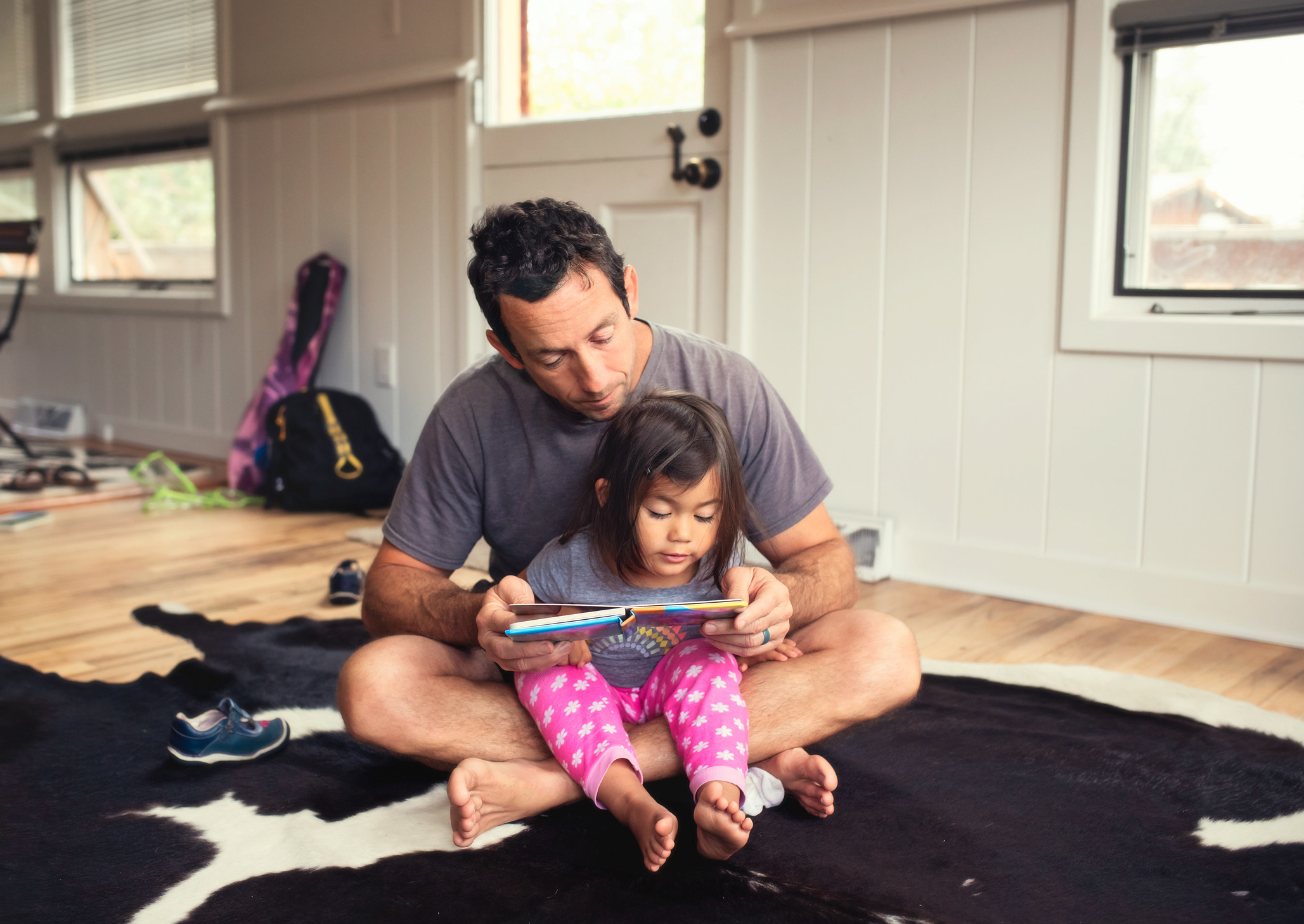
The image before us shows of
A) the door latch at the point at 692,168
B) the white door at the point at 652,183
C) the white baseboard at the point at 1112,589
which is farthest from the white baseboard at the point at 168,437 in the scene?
the white baseboard at the point at 1112,589

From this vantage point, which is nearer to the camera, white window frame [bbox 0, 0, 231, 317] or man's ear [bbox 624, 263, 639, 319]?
man's ear [bbox 624, 263, 639, 319]

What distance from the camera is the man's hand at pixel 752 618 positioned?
1.33 m

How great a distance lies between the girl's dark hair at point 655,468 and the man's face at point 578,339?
5 cm

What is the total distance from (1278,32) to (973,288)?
81cm

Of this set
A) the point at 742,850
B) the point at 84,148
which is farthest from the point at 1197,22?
the point at 84,148

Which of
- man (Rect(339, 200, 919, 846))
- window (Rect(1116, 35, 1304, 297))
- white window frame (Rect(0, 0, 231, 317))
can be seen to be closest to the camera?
man (Rect(339, 200, 919, 846))

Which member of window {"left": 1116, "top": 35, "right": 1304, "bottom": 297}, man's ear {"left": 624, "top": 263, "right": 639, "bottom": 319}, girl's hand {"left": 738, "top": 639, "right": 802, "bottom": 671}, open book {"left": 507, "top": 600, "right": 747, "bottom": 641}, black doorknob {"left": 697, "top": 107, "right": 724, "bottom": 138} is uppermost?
black doorknob {"left": 697, "top": 107, "right": 724, "bottom": 138}

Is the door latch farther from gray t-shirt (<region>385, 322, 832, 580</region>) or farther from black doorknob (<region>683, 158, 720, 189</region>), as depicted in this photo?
gray t-shirt (<region>385, 322, 832, 580</region>)

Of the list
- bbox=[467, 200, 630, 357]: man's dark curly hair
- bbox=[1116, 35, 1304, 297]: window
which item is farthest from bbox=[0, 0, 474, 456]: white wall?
bbox=[467, 200, 630, 357]: man's dark curly hair

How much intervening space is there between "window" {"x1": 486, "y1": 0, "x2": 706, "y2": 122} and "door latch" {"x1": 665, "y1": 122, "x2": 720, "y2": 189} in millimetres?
103

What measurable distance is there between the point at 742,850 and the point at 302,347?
3240 millimetres

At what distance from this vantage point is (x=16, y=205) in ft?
19.1

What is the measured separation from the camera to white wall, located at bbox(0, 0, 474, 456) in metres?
3.88

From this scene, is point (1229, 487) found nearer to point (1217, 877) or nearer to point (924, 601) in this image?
point (924, 601)
